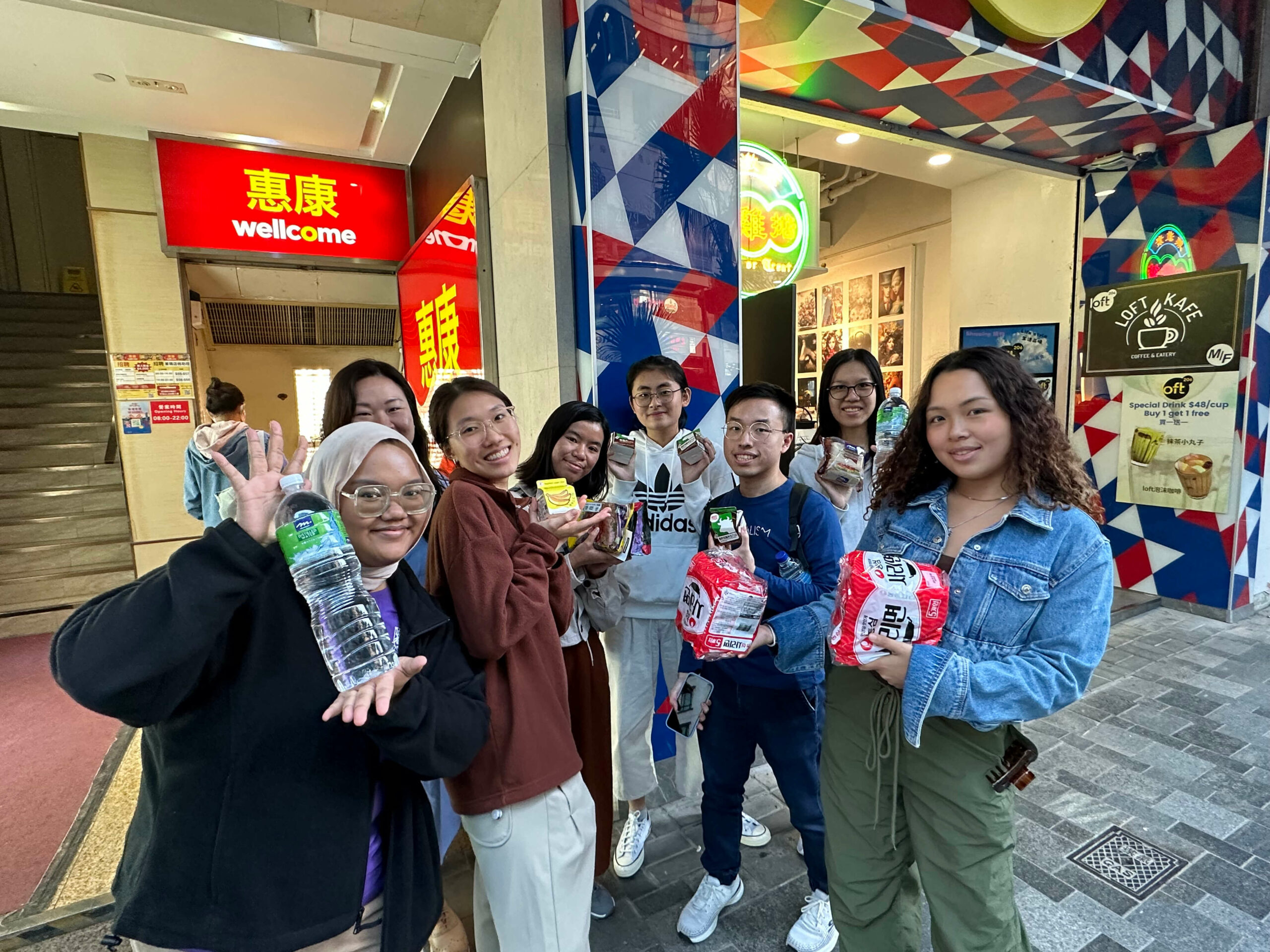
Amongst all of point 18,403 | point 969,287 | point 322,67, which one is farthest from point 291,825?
point 18,403

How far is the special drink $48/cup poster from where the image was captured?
13.6ft

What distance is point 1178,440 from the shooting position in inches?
170

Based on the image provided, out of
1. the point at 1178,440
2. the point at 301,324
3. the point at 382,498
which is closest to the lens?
the point at 382,498

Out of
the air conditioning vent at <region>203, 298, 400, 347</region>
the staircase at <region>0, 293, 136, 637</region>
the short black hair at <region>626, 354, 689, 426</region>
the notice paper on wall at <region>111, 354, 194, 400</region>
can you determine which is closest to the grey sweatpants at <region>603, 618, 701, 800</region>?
the short black hair at <region>626, 354, 689, 426</region>

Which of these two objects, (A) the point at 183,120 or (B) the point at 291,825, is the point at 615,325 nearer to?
(B) the point at 291,825

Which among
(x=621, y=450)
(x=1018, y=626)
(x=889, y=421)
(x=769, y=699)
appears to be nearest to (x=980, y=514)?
(x=1018, y=626)

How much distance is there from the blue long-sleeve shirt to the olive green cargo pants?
26 cm

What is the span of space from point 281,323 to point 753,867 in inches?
336

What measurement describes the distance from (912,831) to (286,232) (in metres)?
4.62

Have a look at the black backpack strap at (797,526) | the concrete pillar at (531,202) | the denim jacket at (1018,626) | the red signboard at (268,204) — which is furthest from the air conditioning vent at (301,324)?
the denim jacket at (1018,626)

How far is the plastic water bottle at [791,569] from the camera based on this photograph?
5.82 feet

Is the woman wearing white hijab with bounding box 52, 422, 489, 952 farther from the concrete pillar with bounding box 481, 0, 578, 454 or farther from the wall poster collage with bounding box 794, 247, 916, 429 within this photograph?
the wall poster collage with bounding box 794, 247, 916, 429

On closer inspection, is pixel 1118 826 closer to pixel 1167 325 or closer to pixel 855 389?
pixel 855 389

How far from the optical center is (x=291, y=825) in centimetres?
94
